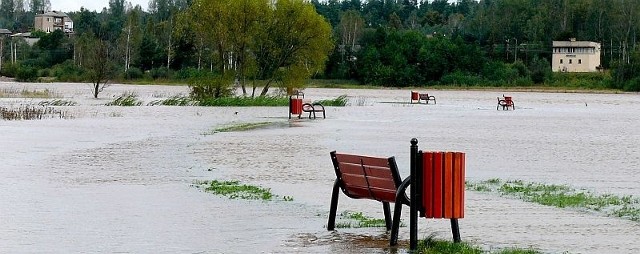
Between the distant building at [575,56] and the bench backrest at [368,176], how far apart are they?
163 meters

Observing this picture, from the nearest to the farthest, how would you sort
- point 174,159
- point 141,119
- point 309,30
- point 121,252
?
point 121,252 < point 174,159 < point 141,119 < point 309,30

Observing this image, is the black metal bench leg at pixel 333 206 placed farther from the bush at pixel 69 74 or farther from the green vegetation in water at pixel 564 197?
the bush at pixel 69 74

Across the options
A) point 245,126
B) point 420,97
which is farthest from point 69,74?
point 245,126

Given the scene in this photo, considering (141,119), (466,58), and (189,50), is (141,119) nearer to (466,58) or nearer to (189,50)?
(189,50)

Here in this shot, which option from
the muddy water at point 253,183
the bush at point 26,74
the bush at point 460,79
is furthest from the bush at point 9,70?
the muddy water at point 253,183

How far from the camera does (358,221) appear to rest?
14961 millimetres

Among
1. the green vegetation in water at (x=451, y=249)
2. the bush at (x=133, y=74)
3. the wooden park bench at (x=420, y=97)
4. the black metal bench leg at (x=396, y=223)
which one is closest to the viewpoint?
the green vegetation in water at (x=451, y=249)

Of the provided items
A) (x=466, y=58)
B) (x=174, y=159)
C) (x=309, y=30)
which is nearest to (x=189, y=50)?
(x=466, y=58)

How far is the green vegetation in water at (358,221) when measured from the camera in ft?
47.4

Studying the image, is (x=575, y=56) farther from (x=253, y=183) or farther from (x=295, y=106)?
(x=253, y=183)

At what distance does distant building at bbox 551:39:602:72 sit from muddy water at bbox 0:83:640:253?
131 meters

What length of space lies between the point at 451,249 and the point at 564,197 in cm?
658

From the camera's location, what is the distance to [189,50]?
150250 mm

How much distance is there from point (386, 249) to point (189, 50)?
13939 cm
